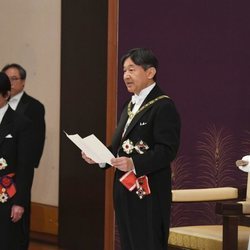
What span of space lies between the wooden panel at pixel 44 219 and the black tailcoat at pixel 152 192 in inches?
129

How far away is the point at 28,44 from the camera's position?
7.25 meters

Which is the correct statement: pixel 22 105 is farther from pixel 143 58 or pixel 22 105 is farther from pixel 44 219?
pixel 143 58

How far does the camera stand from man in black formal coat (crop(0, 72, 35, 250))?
3.90 metres

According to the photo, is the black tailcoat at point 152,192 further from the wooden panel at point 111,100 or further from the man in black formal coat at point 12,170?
the wooden panel at point 111,100

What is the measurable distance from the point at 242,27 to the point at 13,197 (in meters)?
2.15

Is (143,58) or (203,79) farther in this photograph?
(203,79)

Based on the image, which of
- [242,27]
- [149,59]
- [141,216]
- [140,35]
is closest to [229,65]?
[242,27]

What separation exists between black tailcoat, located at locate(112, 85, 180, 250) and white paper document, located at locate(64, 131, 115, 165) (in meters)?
0.14

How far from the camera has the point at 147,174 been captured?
11.7ft

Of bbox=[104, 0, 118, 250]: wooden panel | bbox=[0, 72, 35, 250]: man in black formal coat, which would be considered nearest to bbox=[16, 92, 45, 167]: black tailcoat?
bbox=[104, 0, 118, 250]: wooden panel

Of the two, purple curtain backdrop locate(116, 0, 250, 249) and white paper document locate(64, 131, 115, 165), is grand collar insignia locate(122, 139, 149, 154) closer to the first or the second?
white paper document locate(64, 131, 115, 165)

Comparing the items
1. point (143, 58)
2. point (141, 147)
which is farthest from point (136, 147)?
point (143, 58)

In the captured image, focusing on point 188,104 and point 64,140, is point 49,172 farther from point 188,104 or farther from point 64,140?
point 188,104

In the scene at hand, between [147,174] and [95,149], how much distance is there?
29cm
